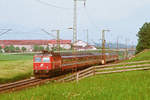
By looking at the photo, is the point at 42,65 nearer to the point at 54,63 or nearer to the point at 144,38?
the point at 54,63

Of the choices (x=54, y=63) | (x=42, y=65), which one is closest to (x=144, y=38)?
(x=54, y=63)

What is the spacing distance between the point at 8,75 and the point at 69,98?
2271 cm

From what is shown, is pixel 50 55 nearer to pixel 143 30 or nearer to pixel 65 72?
pixel 65 72

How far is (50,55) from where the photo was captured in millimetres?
26109

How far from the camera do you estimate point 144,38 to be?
7756 centimetres

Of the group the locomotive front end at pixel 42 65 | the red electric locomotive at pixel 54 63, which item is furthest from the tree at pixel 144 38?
the locomotive front end at pixel 42 65

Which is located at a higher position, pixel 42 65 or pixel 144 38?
pixel 144 38

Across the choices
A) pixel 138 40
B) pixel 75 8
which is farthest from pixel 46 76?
pixel 138 40

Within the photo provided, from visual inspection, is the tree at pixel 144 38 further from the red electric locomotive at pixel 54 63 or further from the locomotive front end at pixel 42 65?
the locomotive front end at pixel 42 65

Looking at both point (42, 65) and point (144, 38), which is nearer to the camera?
point (42, 65)

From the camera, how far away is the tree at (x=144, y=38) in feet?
254

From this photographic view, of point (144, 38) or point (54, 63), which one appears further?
point (144, 38)

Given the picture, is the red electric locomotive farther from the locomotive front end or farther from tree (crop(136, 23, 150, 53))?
tree (crop(136, 23, 150, 53))

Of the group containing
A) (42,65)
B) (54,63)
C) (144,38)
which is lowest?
(42,65)
